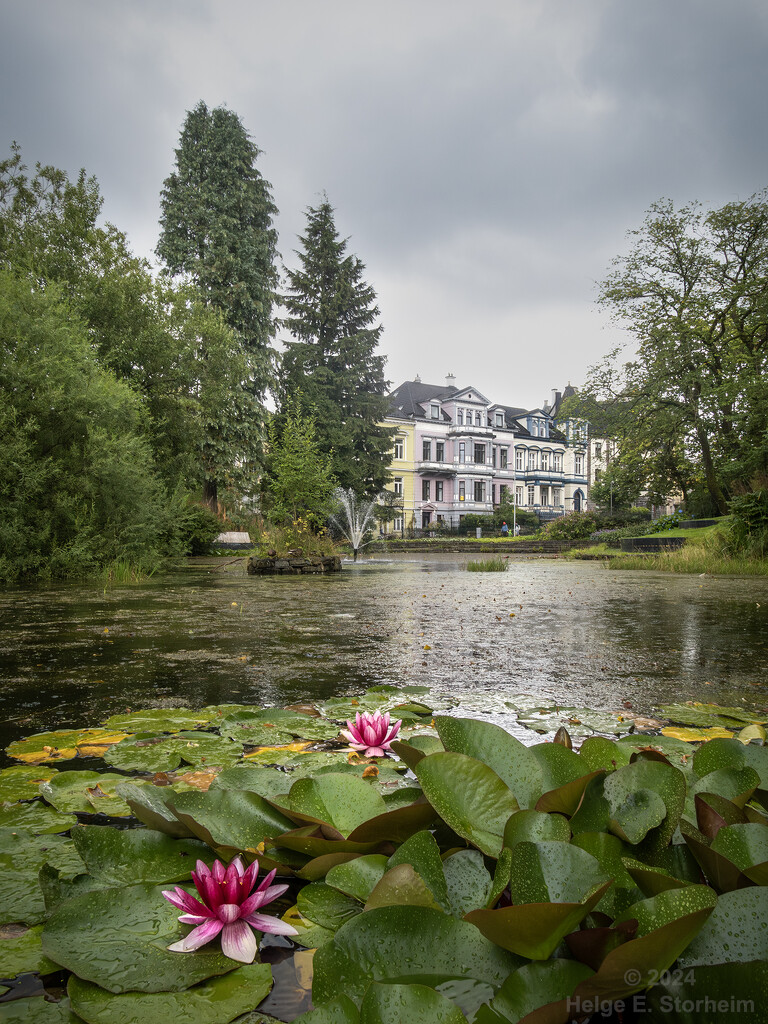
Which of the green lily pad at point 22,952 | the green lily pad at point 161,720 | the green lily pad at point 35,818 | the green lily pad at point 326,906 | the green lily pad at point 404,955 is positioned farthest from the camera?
the green lily pad at point 161,720

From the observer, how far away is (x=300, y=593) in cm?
810

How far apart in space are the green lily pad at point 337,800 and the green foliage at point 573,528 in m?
30.1

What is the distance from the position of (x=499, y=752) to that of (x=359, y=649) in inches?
108

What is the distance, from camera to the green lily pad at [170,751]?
5.78 ft

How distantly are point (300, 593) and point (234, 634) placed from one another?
362cm

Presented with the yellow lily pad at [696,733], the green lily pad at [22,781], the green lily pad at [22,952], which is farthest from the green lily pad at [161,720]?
the yellow lily pad at [696,733]

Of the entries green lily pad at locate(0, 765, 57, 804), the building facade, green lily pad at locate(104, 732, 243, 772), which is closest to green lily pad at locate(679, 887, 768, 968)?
green lily pad at locate(104, 732, 243, 772)

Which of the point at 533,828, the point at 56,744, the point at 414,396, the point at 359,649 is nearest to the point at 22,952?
the point at 533,828

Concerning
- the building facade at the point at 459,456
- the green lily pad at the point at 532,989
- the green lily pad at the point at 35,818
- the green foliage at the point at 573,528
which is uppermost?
the building facade at the point at 459,456

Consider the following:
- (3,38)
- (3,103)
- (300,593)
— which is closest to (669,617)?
(300,593)

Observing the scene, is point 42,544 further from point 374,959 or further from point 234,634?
point 374,959

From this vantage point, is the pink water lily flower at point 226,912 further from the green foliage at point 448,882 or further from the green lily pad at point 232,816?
the green lily pad at point 232,816

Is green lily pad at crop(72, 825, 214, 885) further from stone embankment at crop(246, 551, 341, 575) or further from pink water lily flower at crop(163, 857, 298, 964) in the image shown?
stone embankment at crop(246, 551, 341, 575)

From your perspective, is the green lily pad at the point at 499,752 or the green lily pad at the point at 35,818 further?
the green lily pad at the point at 35,818
